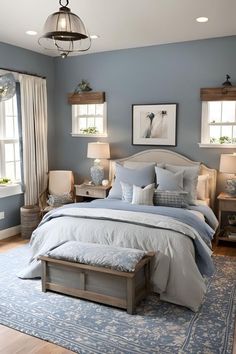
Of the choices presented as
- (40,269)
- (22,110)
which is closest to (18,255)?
(40,269)

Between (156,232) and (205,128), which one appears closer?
(156,232)

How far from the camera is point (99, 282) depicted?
3.19 m

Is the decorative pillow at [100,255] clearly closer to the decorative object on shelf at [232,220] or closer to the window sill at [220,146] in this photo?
the decorative object on shelf at [232,220]

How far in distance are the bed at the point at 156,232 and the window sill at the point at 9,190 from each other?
1.49 m

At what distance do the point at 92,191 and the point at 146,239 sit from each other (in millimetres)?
2339

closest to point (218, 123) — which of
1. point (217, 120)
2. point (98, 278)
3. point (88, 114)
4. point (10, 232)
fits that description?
point (217, 120)

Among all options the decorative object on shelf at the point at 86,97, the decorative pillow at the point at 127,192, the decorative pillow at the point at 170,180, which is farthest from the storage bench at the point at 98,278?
the decorative object on shelf at the point at 86,97

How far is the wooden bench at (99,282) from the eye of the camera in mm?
3061

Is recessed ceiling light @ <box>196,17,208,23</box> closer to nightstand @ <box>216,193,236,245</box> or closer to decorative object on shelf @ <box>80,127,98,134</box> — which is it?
nightstand @ <box>216,193,236,245</box>

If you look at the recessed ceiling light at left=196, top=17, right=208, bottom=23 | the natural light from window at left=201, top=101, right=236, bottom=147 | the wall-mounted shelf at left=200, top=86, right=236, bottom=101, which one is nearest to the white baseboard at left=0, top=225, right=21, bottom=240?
the natural light from window at left=201, top=101, right=236, bottom=147

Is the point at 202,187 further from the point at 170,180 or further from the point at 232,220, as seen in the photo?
the point at 232,220

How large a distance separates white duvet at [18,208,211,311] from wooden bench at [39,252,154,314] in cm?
14

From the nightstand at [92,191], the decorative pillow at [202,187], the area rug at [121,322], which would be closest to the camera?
the area rug at [121,322]

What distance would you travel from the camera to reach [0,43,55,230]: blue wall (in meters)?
5.32
